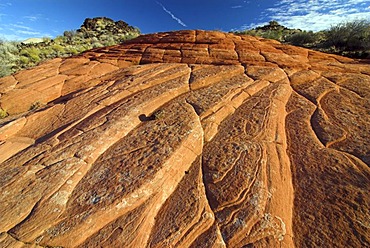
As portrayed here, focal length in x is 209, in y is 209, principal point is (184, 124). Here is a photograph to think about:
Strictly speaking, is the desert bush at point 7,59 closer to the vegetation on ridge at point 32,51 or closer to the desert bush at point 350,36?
the vegetation on ridge at point 32,51

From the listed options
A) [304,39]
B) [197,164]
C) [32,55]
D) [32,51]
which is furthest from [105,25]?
[197,164]

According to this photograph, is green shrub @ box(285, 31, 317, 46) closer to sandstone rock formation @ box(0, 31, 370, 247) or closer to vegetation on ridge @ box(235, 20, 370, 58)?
vegetation on ridge @ box(235, 20, 370, 58)

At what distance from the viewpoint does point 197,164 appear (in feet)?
14.1

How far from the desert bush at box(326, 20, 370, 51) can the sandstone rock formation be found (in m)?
9.80

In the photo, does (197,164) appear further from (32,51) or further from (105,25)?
(105,25)

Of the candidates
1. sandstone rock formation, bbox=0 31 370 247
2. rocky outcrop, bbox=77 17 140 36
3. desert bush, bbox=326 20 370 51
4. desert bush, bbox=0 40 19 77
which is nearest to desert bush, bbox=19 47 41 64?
desert bush, bbox=0 40 19 77

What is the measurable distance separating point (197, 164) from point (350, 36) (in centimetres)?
1799

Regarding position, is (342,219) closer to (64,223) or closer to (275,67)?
(64,223)

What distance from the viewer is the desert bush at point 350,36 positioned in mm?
14838

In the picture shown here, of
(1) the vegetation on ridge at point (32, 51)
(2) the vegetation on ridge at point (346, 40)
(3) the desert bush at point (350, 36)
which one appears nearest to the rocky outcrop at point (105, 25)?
(1) the vegetation on ridge at point (32, 51)

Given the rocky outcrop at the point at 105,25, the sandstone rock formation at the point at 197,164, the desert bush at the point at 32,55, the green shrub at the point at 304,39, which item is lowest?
the sandstone rock formation at the point at 197,164

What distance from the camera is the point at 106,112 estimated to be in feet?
19.7

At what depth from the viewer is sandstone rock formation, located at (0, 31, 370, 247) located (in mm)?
3062

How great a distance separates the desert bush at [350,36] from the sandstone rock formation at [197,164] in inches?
386
